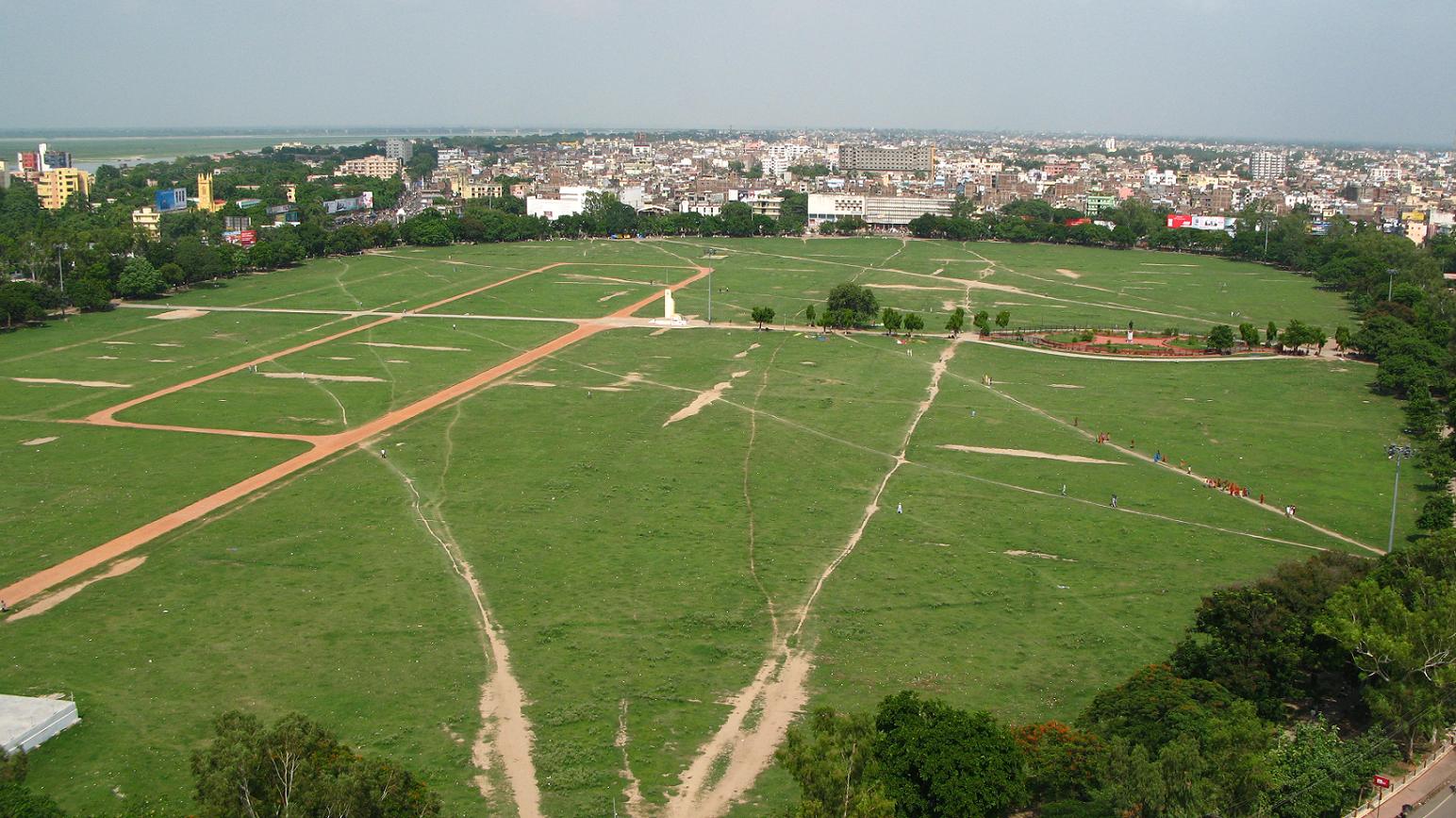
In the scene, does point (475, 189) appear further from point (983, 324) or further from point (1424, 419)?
point (1424, 419)

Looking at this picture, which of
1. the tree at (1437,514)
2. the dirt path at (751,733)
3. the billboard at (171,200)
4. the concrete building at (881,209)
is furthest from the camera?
the concrete building at (881,209)

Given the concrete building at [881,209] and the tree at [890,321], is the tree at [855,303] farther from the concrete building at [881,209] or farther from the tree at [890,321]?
the concrete building at [881,209]

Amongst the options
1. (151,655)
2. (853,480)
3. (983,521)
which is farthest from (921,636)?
(151,655)

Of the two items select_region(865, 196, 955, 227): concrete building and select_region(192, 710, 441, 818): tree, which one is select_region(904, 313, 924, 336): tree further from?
select_region(865, 196, 955, 227): concrete building

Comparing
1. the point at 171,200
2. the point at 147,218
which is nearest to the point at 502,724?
the point at 147,218

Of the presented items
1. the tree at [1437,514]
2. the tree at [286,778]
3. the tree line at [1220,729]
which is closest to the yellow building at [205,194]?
the tree at [286,778]
